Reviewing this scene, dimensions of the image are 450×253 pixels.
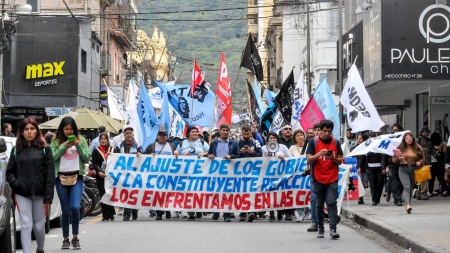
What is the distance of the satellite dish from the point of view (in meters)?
18.7

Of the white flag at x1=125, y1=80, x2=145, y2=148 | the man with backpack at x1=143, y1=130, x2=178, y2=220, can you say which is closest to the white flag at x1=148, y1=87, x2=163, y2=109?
the white flag at x1=125, y1=80, x2=145, y2=148

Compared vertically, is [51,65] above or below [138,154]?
above

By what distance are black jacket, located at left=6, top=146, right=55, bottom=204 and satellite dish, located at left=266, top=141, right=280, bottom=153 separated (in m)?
7.78

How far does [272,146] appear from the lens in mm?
18688

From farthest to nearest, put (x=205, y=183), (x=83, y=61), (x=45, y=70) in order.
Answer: (x=83, y=61), (x=45, y=70), (x=205, y=183)

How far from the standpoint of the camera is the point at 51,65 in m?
45.7

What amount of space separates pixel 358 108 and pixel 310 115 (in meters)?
4.02

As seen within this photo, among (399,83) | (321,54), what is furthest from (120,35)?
(399,83)

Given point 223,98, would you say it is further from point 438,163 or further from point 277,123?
point 438,163

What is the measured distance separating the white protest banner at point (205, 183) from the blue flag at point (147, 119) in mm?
4260

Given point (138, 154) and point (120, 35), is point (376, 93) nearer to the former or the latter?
point (138, 154)

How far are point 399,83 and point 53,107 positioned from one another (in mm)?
24051

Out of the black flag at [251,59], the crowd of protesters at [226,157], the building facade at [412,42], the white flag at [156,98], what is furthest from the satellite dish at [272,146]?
the white flag at [156,98]

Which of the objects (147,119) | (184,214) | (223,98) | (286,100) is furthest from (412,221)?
(286,100)
